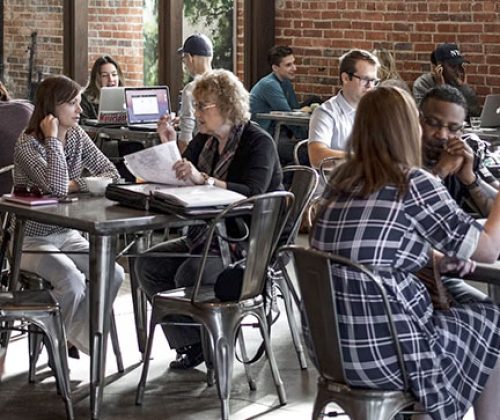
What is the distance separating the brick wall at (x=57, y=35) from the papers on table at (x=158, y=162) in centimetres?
419

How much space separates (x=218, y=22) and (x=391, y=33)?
5.01ft

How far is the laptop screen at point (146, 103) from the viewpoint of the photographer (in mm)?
8047

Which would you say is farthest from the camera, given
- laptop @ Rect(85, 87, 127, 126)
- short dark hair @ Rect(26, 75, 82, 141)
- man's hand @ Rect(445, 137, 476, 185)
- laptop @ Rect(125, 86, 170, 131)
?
laptop @ Rect(85, 87, 127, 126)

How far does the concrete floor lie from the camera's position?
454 cm

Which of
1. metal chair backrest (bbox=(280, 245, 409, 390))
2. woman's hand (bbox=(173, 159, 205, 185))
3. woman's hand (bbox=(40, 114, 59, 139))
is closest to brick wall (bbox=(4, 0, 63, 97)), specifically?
woman's hand (bbox=(40, 114, 59, 139))

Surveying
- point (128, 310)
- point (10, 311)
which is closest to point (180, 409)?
point (10, 311)

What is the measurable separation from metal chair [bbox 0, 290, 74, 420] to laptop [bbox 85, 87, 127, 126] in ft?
12.5

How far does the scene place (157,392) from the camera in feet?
15.8

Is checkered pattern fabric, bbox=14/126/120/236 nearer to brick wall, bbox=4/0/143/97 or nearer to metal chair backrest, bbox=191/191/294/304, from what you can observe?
metal chair backrest, bbox=191/191/294/304

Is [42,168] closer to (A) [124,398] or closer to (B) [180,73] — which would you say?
(A) [124,398]

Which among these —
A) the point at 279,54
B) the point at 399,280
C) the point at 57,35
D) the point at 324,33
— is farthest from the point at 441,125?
the point at 324,33

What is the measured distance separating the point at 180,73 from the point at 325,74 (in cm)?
120

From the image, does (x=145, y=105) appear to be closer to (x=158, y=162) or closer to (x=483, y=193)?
(x=158, y=162)

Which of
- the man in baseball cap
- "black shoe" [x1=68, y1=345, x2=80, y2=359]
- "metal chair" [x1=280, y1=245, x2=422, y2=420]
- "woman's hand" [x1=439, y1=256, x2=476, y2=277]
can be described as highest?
the man in baseball cap
